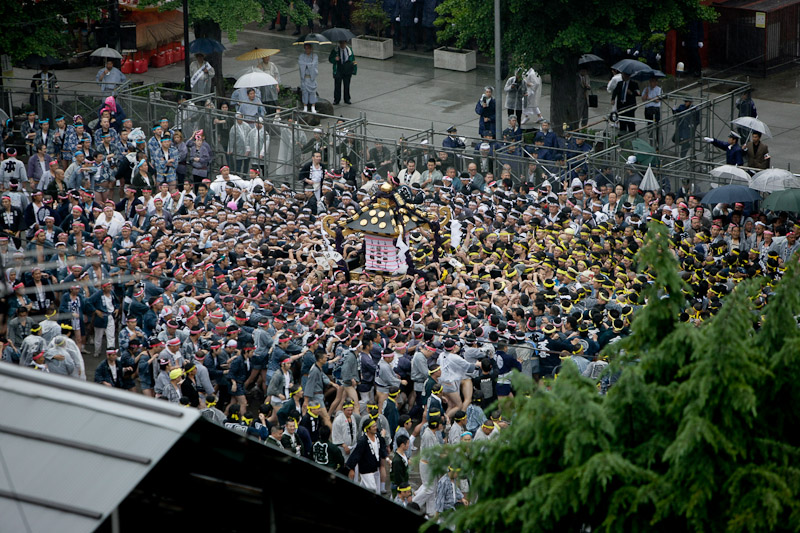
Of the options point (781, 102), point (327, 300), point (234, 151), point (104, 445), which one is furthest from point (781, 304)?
point (781, 102)

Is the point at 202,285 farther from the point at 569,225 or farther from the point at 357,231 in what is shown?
the point at 569,225

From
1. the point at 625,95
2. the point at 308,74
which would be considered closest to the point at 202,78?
the point at 308,74

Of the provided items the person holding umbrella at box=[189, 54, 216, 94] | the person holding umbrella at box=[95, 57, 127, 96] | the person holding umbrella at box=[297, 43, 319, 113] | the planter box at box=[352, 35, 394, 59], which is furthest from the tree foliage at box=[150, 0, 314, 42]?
the planter box at box=[352, 35, 394, 59]

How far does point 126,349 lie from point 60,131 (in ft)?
34.2

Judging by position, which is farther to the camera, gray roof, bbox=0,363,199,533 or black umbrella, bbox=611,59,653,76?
black umbrella, bbox=611,59,653,76

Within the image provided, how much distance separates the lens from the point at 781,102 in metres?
30.8

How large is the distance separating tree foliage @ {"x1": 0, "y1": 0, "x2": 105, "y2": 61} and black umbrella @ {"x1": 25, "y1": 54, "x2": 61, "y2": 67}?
0.31 m

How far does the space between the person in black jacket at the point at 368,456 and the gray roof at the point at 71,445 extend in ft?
30.8

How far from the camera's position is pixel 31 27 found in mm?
27266

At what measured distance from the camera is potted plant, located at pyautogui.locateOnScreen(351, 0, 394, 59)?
118ft

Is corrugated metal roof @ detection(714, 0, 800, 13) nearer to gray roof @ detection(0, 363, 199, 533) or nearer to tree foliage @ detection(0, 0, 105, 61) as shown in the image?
tree foliage @ detection(0, 0, 105, 61)

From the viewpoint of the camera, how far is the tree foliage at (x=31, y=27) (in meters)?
26.9

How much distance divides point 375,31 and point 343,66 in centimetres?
611

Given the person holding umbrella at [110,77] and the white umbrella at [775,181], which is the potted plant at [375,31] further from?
the white umbrella at [775,181]
